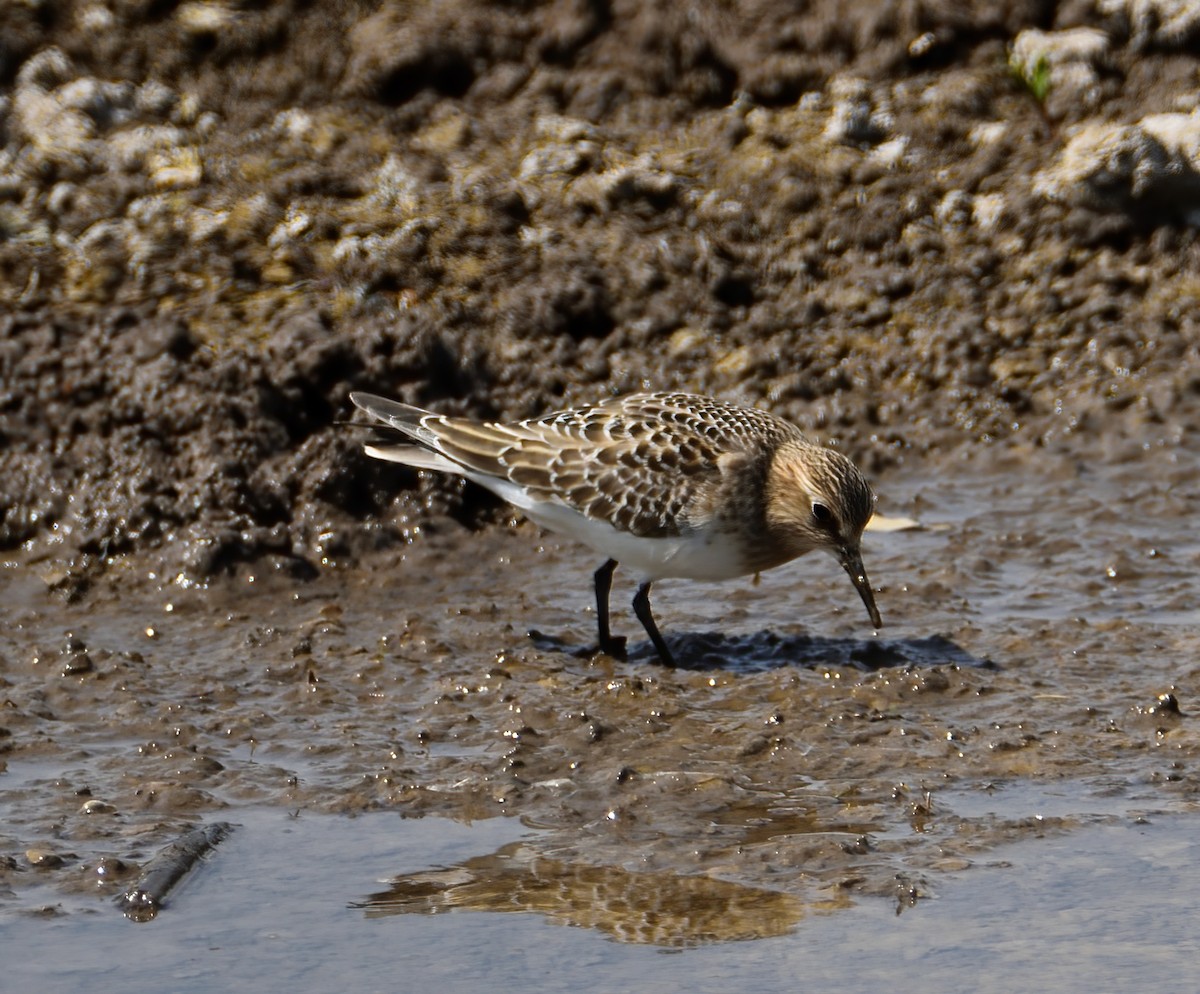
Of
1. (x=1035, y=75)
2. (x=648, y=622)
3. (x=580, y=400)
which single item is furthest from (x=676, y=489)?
(x=1035, y=75)

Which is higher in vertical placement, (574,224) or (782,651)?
(574,224)

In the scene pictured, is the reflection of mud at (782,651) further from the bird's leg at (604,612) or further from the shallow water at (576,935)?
the shallow water at (576,935)

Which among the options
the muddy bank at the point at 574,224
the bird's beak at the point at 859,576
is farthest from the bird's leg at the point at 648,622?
the muddy bank at the point at 574,224

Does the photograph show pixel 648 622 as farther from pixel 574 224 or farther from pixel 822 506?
pixel 574 224

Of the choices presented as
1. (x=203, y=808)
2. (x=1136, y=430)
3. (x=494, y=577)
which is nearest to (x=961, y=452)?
Answer: (x=1136, y=430)

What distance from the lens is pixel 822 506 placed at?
7.08 m

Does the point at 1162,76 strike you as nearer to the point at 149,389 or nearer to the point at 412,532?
the point at 412,532

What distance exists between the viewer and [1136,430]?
29.6 feet

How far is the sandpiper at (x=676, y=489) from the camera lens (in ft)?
23.4

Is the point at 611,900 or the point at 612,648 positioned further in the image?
the point at 612,648

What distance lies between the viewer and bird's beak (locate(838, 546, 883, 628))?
281 inches

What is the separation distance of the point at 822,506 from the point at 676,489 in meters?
0.59

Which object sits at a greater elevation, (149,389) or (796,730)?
(149,389)

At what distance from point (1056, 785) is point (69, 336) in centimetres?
523
